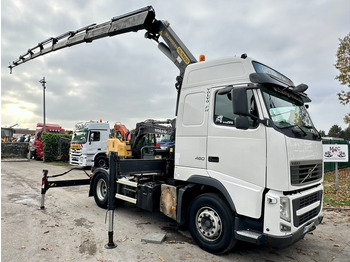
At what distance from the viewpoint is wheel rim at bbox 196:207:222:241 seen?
12.8 feet

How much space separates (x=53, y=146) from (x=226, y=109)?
19889 mm

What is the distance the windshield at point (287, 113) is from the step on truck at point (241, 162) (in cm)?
2

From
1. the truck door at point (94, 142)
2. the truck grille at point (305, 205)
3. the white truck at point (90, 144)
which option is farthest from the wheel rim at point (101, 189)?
the truck door at point (94, 142)

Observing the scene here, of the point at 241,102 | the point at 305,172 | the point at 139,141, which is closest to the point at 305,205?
the point at 305,172

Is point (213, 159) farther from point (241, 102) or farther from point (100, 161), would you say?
point (100, 161)

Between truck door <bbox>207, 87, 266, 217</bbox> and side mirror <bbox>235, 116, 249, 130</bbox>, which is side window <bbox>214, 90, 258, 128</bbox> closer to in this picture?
truck door <bbox>207, 87, 266, 217</bbox>

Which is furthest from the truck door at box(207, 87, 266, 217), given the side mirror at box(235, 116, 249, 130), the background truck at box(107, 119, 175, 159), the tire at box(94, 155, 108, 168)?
the tire at box(94, 155, 108, 168)

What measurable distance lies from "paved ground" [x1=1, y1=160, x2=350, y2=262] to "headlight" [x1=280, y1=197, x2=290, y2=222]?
110 centimetres

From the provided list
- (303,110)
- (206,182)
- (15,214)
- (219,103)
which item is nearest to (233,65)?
(219,103)

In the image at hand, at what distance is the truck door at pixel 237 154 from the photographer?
3.51 metres

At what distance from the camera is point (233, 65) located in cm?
402

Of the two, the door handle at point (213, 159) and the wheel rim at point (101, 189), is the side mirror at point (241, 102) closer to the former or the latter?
the door handle at point (213, 159)

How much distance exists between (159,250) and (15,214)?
401 centimetres

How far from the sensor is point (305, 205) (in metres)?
3.72
